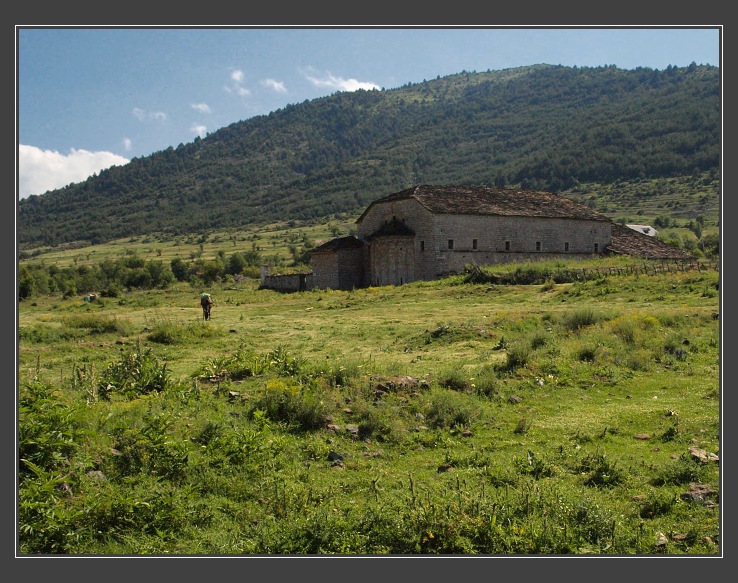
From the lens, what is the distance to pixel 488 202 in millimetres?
46250

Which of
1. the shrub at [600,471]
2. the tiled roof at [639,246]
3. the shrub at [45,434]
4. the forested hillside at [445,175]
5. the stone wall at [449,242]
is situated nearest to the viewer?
the shrub at [45,434]

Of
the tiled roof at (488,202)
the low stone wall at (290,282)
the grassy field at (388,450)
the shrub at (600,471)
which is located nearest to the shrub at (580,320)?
the grassy field at (388,450)

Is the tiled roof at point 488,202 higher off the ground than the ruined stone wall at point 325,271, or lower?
higher

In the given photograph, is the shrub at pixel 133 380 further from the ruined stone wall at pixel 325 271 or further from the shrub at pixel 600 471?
the ruined stone wall at pixel 325 271

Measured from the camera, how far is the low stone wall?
45.8 meters

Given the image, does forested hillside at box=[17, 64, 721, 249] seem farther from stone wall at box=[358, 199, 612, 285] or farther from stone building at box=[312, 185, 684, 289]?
stone wall at box=[358, 199, 612, 285]

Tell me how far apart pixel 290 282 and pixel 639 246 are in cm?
2751

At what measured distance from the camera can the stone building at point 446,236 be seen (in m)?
43.6

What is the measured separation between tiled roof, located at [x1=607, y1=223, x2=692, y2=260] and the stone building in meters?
0.43

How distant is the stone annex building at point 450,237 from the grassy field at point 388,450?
27002 mm

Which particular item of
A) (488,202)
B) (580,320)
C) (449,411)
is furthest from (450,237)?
(449,411)

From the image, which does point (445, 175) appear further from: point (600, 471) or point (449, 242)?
point (600, 471)

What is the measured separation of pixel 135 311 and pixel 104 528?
1105 inches

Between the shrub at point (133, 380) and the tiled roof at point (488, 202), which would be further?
the tiled roof at point (488, 202)
